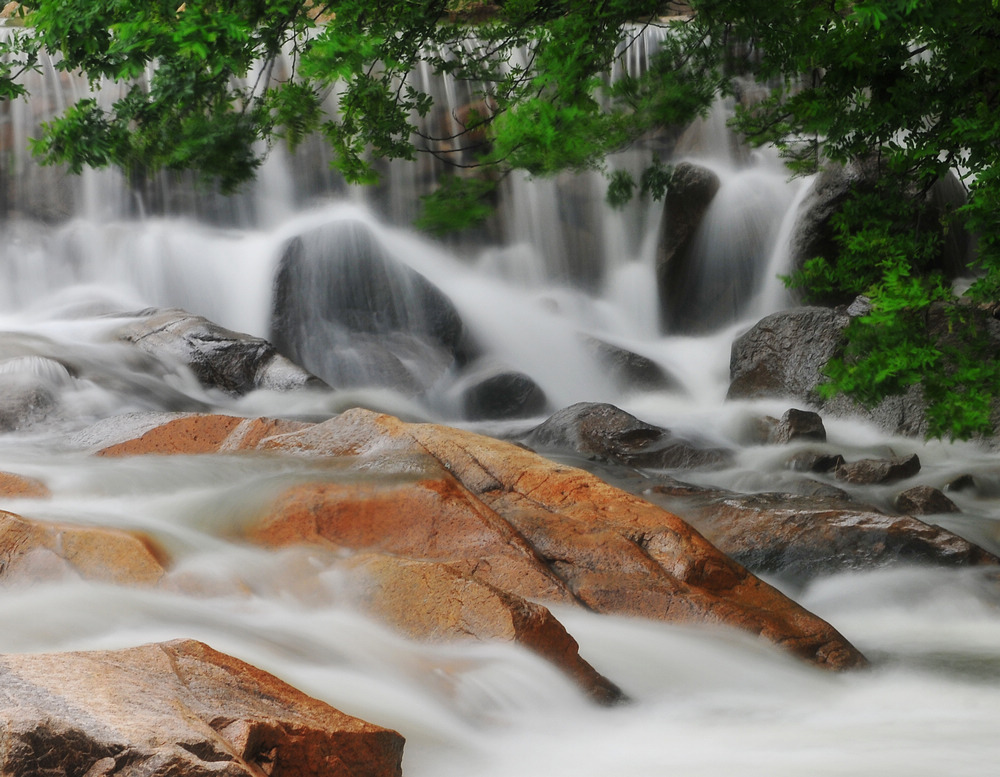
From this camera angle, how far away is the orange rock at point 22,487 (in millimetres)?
4965

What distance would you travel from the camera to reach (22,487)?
5035mm

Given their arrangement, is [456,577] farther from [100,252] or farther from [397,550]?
[100,252]

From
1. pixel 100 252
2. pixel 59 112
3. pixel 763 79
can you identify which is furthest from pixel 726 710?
pixel 59 112

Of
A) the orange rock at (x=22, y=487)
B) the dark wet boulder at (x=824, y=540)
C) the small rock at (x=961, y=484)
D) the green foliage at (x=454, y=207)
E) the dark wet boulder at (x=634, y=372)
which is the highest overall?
the green foliage at (x=454, y=207)

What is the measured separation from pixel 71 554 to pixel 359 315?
11247 mm

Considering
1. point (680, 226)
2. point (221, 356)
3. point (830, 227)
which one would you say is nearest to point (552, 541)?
point (221, 356)

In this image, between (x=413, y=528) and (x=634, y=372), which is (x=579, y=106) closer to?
(x=413, y=528)

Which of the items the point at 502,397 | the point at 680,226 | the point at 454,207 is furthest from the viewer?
the point at 680,226

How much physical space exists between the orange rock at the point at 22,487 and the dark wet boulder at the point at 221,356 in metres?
5.40

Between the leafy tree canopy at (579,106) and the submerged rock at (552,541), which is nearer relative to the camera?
the submerged rock at (552,541)

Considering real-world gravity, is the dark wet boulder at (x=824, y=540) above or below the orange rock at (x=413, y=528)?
below

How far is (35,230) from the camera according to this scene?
18078 millimetres

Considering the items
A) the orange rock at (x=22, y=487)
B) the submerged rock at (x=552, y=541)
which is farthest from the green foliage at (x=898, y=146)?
the orange rock at (x=22, y=487)

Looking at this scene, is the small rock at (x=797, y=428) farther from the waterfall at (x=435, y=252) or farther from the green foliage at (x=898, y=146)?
the green foliage at (x=898, y=146)
